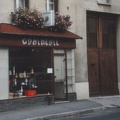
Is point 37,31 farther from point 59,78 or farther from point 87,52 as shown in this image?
point 87,52

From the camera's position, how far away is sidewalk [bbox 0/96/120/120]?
1470 cm

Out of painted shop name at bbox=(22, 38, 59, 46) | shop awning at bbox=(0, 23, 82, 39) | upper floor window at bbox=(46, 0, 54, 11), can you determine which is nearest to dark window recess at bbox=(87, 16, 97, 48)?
shop awning at bbox=(0, 23, 82, 39)

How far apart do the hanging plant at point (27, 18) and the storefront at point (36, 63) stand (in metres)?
0.27

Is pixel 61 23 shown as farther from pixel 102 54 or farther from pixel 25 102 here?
pixel 102 54

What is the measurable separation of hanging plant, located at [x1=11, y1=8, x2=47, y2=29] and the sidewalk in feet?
11.6

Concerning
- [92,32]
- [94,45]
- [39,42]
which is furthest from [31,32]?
[94,45]

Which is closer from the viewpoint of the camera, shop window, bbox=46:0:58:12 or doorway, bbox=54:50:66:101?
doorway, bbox=54:50:66:101

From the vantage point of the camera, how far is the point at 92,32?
21531 millimetres

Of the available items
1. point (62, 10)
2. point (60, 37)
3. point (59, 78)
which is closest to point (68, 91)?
point (59, 78)

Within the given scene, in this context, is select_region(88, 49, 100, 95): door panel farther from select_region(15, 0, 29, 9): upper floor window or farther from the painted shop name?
select_region(15, 0, 29, 9): upper floor window

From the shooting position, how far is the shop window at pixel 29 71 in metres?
17.1

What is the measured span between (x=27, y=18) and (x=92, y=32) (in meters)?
5.44

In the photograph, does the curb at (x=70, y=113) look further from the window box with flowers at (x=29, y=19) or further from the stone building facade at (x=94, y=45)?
the window box with flowers at (x=29, y=19)

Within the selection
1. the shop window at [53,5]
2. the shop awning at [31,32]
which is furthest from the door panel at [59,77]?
the shop window at [53,5]
